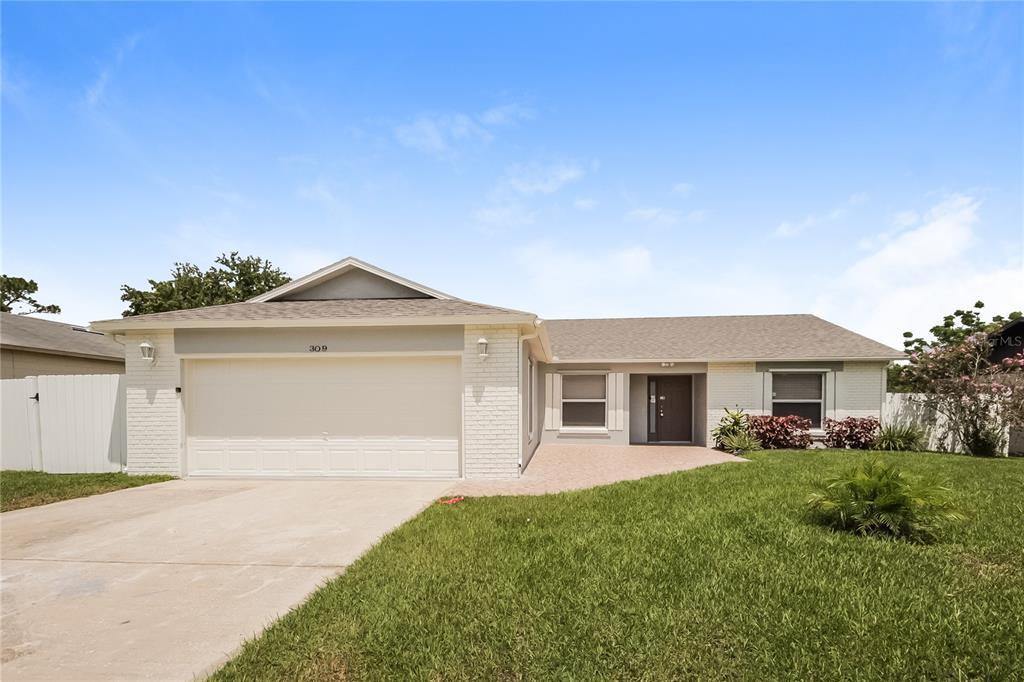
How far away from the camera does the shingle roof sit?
927 cm

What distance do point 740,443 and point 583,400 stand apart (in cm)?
471

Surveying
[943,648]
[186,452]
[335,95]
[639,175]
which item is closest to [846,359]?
[639,175]

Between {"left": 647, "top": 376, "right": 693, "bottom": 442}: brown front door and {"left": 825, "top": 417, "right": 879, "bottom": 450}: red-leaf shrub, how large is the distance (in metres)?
4.16

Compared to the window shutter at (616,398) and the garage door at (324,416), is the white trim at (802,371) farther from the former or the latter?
the garage door at (324,416)

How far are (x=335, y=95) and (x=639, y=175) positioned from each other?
6865 mm

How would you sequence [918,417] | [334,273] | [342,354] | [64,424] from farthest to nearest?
[918,417], [334,273], [64,424], [342,354]

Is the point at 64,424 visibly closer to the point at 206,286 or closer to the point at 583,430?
the point at 583,430

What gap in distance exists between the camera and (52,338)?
17.1m

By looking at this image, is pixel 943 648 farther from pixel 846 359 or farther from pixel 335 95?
pixel 846 359

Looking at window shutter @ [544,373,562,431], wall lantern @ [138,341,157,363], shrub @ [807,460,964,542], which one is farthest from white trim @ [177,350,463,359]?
window shutter @ [544,373,562,431]

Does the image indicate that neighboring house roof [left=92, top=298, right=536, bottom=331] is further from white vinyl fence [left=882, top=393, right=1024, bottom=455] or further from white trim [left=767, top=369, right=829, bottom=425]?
white vinyl fence [left=882, top=393, right=1024, bottom=455]

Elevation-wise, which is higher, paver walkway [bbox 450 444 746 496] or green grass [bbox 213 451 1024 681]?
green grass [bbox 213 451 1024 681]

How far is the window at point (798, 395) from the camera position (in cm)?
1473

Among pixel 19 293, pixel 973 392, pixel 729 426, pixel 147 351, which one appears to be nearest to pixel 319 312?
pixel 147 351
